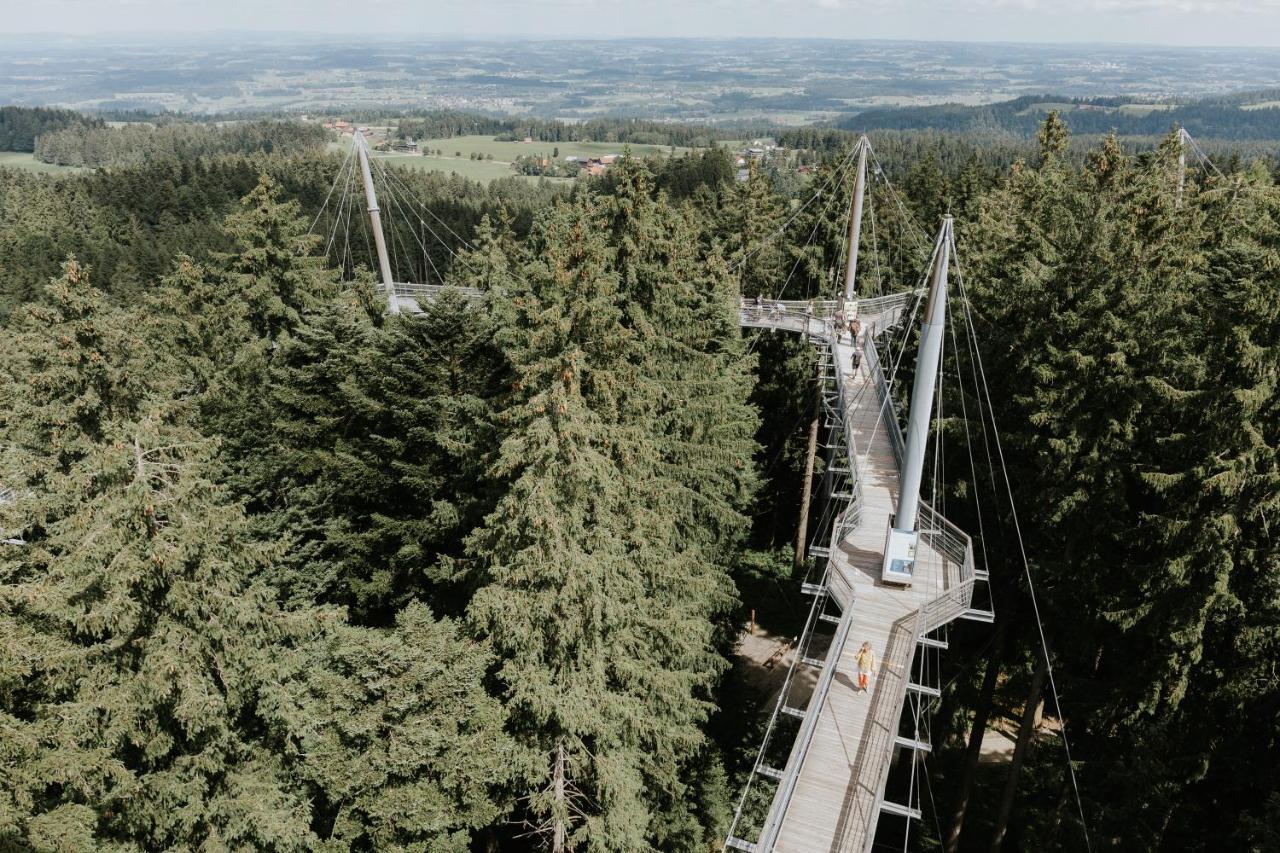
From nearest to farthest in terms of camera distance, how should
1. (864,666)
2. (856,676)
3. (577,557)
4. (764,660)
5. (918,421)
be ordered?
(577,557), (864,666), (856,676), (918,421), (764,660)

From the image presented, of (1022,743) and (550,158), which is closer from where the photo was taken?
(1022,743)

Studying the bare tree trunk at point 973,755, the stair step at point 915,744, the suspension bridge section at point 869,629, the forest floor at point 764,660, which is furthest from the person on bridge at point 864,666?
the forest floor at point 764,660

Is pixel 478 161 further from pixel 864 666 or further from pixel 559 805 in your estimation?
pixel 864 666

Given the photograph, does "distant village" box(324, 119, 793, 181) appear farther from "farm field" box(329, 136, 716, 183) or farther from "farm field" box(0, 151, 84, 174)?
"farm field" box(0, 151, 84, 174)

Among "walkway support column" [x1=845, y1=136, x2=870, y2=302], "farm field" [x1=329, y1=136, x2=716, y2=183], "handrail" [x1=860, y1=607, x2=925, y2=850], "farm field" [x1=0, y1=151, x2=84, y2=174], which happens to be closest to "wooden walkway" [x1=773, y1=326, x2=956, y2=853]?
"handrail" [x1=860, y1=607, x2=925, y2=850]

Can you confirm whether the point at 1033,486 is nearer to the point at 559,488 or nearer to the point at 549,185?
the point at 559,488

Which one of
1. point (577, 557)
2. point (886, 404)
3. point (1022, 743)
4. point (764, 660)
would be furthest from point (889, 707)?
point (764, 660)
